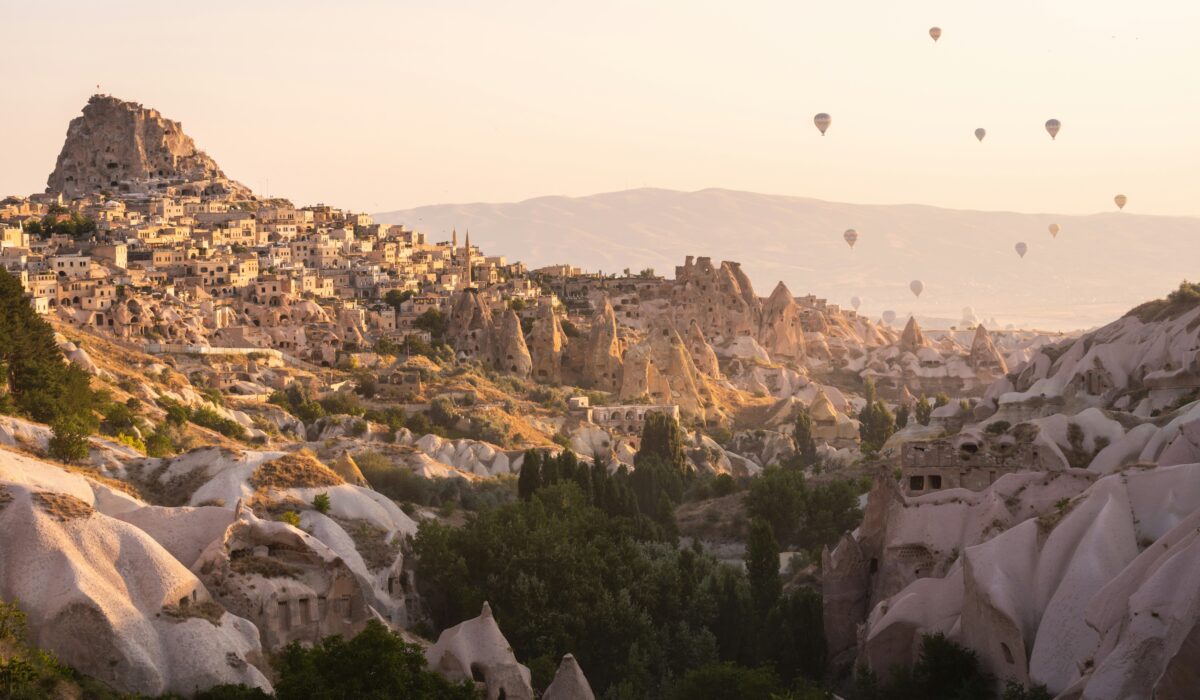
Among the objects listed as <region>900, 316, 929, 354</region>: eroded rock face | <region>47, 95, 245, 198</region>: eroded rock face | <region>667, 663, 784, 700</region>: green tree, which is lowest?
<region>667, 663, 784, 700</region>: green tree

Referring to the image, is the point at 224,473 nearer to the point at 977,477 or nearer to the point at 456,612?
the point at 456,612

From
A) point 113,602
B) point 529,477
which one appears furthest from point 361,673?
point 529,477

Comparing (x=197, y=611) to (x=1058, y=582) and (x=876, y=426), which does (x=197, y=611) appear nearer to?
(x=1058, y=582)

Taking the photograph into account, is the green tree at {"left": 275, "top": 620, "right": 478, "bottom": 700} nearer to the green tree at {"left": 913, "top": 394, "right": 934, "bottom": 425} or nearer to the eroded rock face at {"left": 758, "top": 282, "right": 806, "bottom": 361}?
the green tree at {"left": 913, "top": 394, "right": 934, "bottom": 425}

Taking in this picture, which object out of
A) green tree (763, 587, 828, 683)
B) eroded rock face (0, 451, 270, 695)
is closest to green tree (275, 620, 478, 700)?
eroded rock face (0, 451, 270, 695)

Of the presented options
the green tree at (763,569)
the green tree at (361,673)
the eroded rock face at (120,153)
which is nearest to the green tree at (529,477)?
the green tree at (763,569)

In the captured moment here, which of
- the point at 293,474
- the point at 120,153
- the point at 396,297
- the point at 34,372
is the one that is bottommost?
the point at 293,474

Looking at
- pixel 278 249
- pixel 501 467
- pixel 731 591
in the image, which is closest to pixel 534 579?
pixel 731 591
